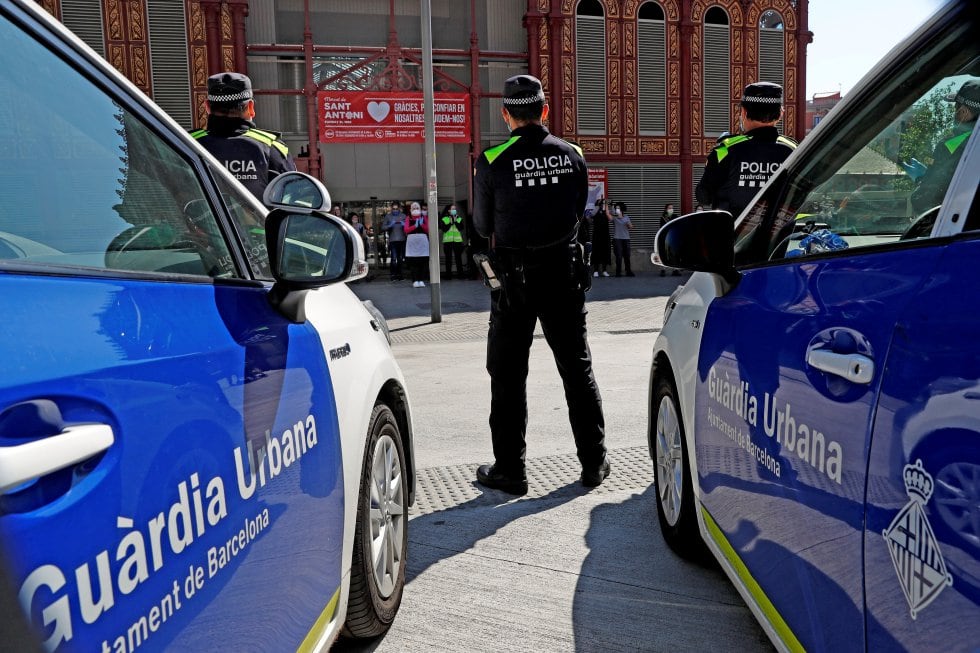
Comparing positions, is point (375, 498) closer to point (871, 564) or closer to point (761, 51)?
point (871, 564)

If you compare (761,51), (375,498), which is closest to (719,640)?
(375,498)

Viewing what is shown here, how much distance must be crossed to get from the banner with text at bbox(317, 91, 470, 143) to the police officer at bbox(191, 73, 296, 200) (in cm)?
1558

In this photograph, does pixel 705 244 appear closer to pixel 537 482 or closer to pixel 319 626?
pixel 319 626

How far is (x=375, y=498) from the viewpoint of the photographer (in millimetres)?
2492

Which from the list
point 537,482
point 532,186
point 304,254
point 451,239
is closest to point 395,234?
point 451,239

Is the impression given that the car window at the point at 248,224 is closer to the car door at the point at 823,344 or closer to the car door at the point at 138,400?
the car door at the point at 138,400

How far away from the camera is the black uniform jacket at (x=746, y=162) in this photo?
5.00m

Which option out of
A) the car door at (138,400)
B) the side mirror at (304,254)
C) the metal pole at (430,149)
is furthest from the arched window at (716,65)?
the car door at (138,400)

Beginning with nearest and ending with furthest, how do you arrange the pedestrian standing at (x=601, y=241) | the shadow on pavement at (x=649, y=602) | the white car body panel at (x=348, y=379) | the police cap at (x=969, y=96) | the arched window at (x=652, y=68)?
1. the police cap at (x=969, y=96)
2. the white car body panel at (x=348, y=379)
3. the shadow on pavement at (x=649, y=602)
4. the pedestrian standing at (x=601, y=241)
5. the arched window at (x=652, y=68)

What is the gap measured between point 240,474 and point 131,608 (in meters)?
0.41

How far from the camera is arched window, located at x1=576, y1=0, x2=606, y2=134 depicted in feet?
74.5

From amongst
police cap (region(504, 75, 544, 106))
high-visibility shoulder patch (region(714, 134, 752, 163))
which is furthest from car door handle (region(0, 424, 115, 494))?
high-visibility shoulder patch (region(714, 134, 752, 163))

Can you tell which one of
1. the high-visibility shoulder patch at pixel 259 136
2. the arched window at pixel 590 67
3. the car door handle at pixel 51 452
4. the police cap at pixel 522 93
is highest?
the arched window at pixel 590 67

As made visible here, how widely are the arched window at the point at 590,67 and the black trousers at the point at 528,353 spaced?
64.4 feet
